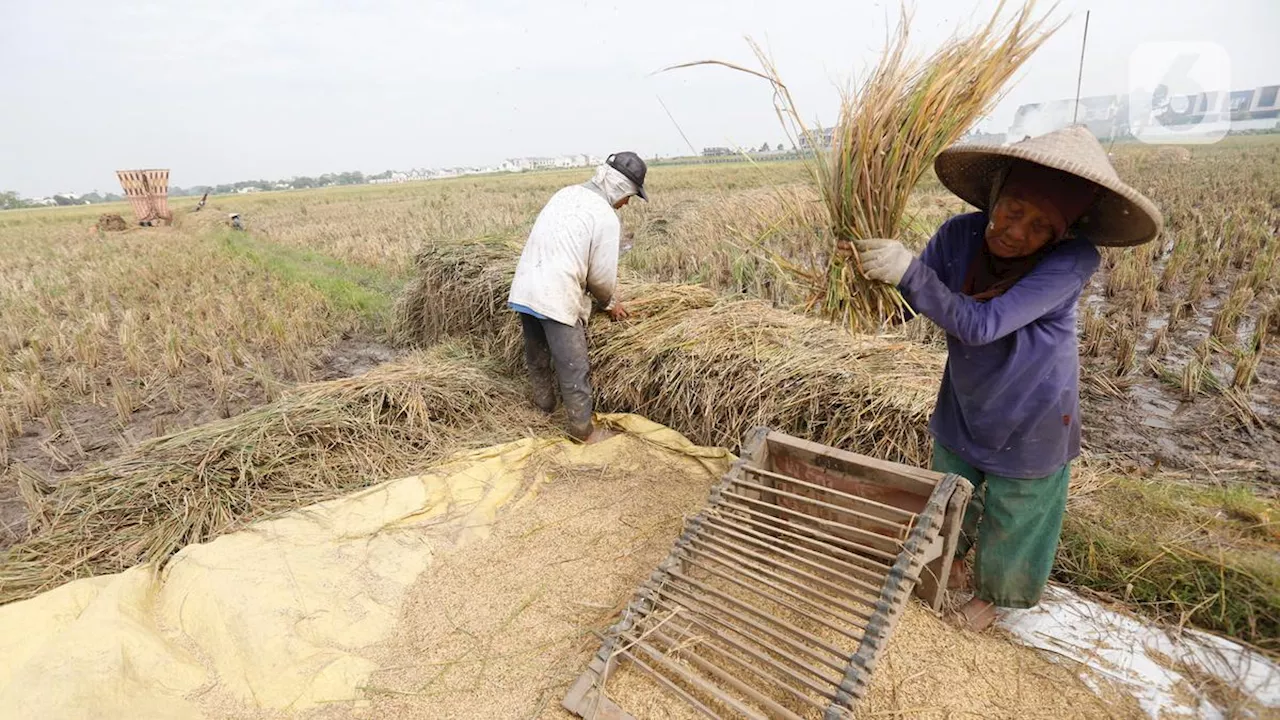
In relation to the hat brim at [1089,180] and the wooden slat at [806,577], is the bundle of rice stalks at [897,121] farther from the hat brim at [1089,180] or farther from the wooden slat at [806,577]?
the wooden slat at [806,577]

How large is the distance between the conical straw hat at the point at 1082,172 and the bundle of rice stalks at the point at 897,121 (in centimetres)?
18

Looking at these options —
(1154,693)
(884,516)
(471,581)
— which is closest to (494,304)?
(471,581)

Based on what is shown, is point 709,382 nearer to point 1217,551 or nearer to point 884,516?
point 884,516

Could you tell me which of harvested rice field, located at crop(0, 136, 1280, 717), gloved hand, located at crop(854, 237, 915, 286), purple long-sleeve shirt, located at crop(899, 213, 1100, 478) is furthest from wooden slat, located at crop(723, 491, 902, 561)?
gloved hand, located at crop(854, 237, 915, 286)

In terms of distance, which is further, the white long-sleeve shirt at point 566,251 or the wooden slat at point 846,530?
the white long-sleeve shirt at point 566,251

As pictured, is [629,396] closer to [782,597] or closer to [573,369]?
[573,369]

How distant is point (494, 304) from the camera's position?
157 inches

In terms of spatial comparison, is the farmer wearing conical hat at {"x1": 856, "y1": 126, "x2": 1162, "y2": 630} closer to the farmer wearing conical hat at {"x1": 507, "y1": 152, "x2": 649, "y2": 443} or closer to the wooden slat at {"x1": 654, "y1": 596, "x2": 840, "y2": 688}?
the wooden slat at {"x1": 654, "y1": 596, "x2": 840, "y2": 688}

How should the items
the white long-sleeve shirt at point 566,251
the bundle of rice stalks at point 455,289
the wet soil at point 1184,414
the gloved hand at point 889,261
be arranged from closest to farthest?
the gloved hand at point 889,261 → the wet soil at point 1184,414 → the white long-sleeve shirt at point 566,251 → the bundle of rice stalks at point 455,289

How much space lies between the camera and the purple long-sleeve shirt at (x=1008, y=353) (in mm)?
1320

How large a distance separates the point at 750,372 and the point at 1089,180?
156 centimetres

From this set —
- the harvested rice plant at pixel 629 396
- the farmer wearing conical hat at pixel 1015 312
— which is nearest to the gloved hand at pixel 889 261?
the farmer wearing conical hat at pixel 1015 312

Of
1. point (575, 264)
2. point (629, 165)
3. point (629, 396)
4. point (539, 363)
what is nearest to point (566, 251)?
point (575, 264)

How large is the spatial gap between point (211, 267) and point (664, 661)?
28.9 feet
